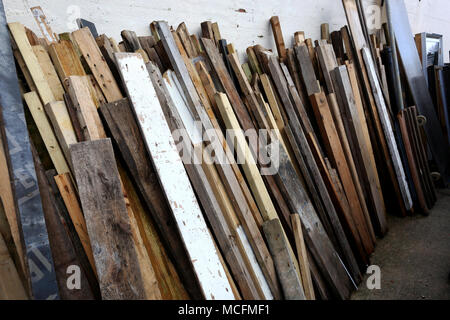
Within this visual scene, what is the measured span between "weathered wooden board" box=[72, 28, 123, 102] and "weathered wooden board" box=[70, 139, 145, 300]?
0.39 m

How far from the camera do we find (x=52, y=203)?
1.42m

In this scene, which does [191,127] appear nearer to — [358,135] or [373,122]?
[358,135]

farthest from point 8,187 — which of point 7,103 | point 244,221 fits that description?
point 244,221

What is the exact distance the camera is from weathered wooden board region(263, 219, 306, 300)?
1.64m

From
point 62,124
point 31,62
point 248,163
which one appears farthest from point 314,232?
point 31,62

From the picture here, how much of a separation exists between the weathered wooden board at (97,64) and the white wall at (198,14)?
32cm

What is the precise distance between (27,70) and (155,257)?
3.94 feet

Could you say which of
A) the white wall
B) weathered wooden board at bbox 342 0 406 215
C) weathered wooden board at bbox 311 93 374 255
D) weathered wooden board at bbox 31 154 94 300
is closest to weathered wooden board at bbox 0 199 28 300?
weathered wooden board at bbox 31 154 94 300

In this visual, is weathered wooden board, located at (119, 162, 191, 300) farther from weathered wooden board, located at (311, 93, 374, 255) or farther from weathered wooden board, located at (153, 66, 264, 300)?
weathered wooden board, located at (311, 93, 374, 255)

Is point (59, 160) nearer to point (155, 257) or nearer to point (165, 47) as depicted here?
point (155, 257)

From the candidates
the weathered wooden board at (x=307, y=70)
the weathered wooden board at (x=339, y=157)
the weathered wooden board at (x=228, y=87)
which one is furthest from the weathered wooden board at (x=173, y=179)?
the weathered wooden board at (x=307, y=70)

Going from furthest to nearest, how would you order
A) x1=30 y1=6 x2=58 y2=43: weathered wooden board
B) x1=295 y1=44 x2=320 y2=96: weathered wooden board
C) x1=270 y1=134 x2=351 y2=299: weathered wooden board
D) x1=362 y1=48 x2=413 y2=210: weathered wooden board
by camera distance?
x1=362 y1=48 x2=413 y2=210: weathered wooden board → x1=295 y1=44 x2=320 y2=96: weathered wooden board → x1=270 y1=134 x2=351 y2=299: weathered wooden board → x1=30 y1=6 x2=58 y2=43: weathered wooden board

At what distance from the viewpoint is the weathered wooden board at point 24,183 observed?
1.27 m

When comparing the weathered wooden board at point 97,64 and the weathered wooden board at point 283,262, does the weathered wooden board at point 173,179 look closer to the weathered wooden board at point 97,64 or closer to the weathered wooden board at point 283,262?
the weathered wooden board at point 97,64
